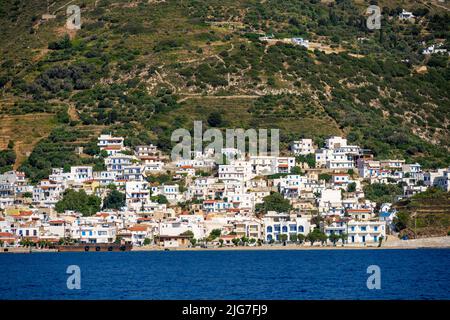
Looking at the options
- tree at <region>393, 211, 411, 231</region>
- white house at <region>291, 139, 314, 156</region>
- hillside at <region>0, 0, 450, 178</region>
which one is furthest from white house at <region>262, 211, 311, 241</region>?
hillside at <region>0, 0, 450, 178</region>

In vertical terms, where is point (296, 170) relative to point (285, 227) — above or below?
above

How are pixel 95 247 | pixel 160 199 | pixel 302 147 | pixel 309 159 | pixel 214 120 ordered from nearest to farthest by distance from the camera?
pixel 95 247
pixel 160 199
pixel 309 159
pixel 302 147
pixel 214 120

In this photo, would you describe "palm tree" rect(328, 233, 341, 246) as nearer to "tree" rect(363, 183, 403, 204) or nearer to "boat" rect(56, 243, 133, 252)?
"tree" rect(363, 183, 403, 204)

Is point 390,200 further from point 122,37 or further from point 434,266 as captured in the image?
point 122,37

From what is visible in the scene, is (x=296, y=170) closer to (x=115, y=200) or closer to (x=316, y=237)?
(x=316, y=237)

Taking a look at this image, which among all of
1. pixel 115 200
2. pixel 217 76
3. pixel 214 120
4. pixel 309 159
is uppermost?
pixel 217 76

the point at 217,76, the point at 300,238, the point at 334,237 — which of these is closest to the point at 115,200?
the point at 300,238
